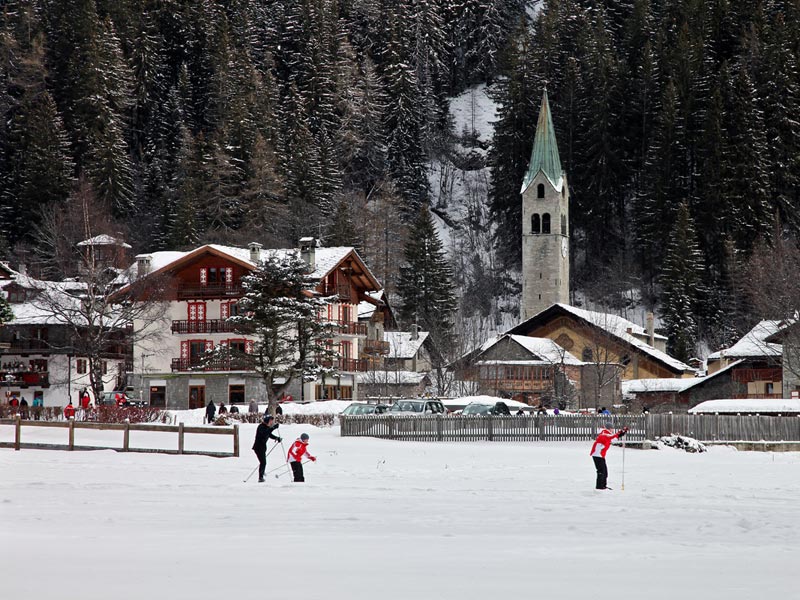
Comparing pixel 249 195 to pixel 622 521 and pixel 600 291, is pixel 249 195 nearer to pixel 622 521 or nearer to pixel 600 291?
pixel 600 291

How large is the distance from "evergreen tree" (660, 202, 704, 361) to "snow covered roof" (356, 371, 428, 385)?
19661 millimetres

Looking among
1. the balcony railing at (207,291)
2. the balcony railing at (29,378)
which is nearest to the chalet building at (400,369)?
the balcony railing at (207,291)

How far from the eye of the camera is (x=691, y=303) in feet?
290

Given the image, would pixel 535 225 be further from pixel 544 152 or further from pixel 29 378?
pixel 29 378

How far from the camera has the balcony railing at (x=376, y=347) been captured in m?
80.4

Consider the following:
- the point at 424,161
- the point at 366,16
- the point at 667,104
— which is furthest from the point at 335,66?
the point at 667,104

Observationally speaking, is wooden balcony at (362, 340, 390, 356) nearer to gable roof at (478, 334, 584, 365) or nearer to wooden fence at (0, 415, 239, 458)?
gable roof at (478, 334, 584, 365)

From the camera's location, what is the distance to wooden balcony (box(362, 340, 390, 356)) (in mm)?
80375

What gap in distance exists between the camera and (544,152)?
104500 millimetres

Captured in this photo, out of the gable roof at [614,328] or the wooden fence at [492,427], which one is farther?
the gable roof at [614,328]

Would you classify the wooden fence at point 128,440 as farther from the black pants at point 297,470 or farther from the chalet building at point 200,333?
the chalet building at point 200,333

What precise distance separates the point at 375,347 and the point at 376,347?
7 centimetres

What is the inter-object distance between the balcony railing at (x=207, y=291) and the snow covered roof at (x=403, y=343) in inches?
663

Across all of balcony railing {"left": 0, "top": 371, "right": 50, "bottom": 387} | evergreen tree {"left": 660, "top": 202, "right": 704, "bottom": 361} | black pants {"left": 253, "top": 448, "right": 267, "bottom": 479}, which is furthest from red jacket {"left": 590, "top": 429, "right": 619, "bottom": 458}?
evergreen tree {"left": 660, "top": 202, "right": 704, "bottom": 361}
